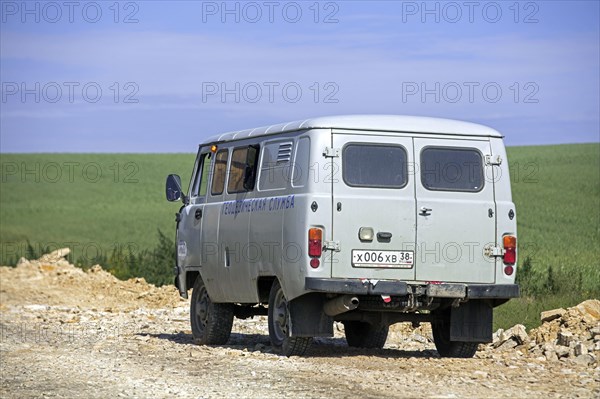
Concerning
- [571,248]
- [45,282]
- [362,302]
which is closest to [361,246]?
[362,302]

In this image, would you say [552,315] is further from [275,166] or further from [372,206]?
[275,166]

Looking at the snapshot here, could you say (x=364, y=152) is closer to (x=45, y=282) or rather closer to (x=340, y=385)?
(x=340, y=385)

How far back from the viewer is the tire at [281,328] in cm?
1396

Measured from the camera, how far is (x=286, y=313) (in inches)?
549

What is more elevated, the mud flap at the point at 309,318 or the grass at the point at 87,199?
the grass at the point at 87,199

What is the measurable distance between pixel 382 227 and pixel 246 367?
202 cm

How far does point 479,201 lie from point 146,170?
6822cm

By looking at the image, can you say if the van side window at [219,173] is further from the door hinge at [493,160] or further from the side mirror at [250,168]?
the door hinge at [493,160]

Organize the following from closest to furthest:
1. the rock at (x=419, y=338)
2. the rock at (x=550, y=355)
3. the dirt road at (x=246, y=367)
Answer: the dirt road at (x=246, y=367) < the rock at (x=550, y=355) < the rock at (x=419, y=338)

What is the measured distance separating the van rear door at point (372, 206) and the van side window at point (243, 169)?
182 centimetres

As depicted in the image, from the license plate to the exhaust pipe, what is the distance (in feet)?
1.25

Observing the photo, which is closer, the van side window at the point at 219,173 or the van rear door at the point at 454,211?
the van rear door at the point at 454,211

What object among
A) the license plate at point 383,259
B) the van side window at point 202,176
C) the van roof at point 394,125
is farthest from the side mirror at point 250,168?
the license plate at point 383,259

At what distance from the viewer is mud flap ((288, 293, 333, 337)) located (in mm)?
13719
